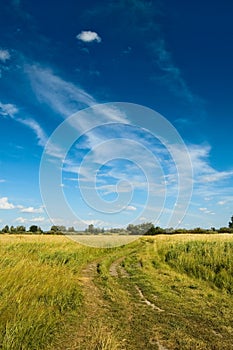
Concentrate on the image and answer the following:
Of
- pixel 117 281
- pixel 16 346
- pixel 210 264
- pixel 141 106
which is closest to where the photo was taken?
pixel 16 346

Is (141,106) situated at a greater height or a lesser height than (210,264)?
greater

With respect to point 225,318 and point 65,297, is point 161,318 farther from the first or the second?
point 65,297

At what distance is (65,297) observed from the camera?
9711mm

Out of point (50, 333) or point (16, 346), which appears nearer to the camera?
point (16, 346)

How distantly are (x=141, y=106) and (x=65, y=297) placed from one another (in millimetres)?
21013

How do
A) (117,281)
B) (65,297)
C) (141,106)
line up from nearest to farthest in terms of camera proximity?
(65,297), (117,281), (141,106)

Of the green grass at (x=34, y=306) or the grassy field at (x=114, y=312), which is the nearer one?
the green grass at (x=34, y=306)

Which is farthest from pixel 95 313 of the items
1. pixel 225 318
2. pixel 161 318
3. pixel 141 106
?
pixel 141 106

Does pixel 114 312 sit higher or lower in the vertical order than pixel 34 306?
lower

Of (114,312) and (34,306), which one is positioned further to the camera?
(114,312)

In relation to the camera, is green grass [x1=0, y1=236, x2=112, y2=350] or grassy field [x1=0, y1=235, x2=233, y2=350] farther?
grassy field [x1=0, y1=235, x2=233, y2=350]

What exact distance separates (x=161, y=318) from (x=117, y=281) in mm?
A: 5801

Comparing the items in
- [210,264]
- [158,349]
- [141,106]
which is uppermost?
[141,106]

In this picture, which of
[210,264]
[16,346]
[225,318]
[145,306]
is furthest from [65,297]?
[210,264]
